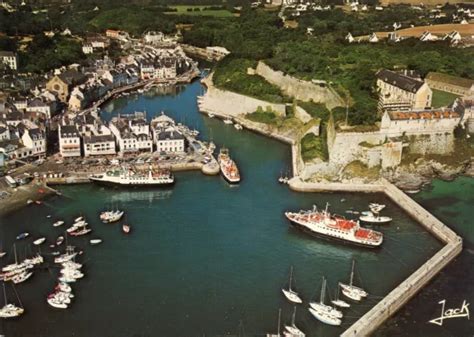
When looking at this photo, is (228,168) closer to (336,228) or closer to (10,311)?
(336,228)

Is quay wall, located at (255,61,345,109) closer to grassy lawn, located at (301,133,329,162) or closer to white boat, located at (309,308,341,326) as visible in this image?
grassy lawn, located at (301,133,329,162)

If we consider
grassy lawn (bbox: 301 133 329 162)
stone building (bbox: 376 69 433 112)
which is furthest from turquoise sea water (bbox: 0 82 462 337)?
stone building (bbox: 376 69 433 112)

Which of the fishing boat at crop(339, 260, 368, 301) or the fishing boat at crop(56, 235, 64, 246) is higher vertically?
the fishing boat at crop(56, 235, 64, 246)

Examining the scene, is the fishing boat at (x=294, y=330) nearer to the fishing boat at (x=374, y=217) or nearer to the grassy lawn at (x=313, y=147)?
the fishing boat at (x=374, y=217)

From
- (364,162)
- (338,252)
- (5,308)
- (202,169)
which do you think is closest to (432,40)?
(364,162)

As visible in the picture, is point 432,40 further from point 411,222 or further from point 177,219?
point 177,219

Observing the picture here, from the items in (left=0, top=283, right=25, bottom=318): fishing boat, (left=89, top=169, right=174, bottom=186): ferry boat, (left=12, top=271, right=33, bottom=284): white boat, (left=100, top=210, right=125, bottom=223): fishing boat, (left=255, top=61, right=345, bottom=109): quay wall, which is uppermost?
(left=255, top=61, right=345, bottom=109): quay wall

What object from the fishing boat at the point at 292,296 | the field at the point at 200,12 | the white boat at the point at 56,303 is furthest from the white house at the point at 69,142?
the field at the point at 200,12
